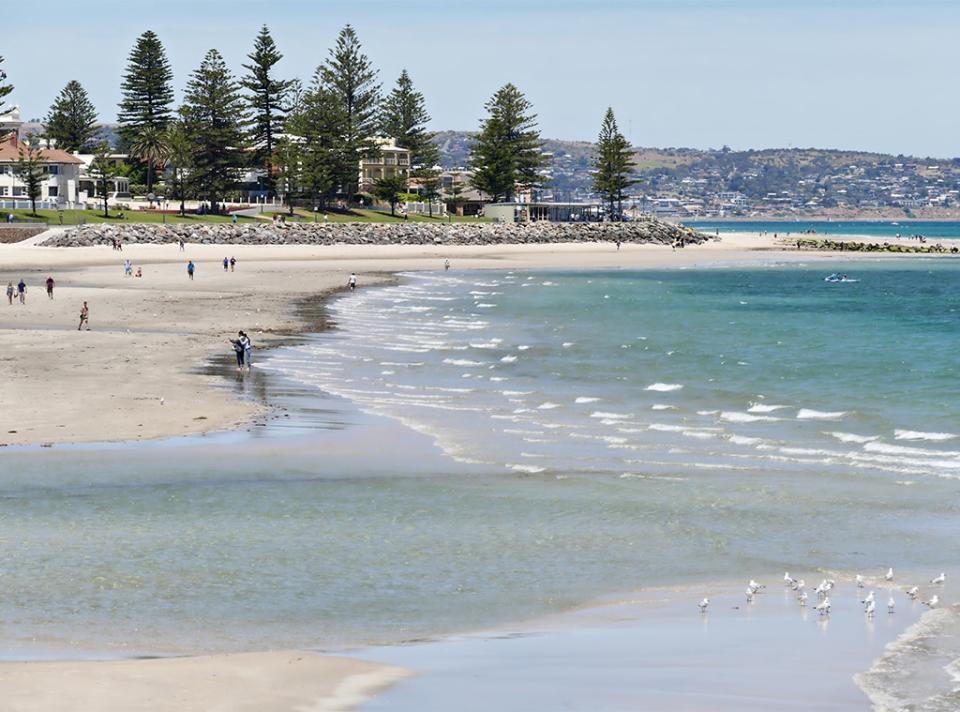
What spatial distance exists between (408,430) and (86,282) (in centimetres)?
4488

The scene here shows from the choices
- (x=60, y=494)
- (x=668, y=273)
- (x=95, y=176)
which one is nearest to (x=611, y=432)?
(x=60, y=494)

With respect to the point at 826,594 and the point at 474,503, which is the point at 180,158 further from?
the point at 826,594

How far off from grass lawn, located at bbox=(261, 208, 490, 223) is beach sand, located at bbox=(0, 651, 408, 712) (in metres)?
114

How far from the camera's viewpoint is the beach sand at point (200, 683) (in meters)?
12.7

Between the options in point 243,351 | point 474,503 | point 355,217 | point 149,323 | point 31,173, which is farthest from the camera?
point 355,217

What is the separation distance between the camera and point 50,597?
55.1ft

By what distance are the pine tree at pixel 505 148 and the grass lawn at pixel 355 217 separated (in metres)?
4.79

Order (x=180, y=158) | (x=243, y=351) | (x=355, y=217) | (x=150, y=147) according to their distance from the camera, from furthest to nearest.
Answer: (x=355, y=217) < (x=150, y=147) < (x=180, y=158) < (x=243, y=351)

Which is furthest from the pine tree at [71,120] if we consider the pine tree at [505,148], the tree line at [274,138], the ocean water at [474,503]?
the ocean water at [474,503]

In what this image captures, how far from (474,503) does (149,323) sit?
98.6ft

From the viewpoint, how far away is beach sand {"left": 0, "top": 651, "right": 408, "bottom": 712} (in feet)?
41.8

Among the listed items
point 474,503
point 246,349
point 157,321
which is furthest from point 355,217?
point 474,503

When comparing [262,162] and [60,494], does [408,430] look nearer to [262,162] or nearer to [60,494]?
[60,494]

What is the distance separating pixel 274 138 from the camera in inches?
5561
